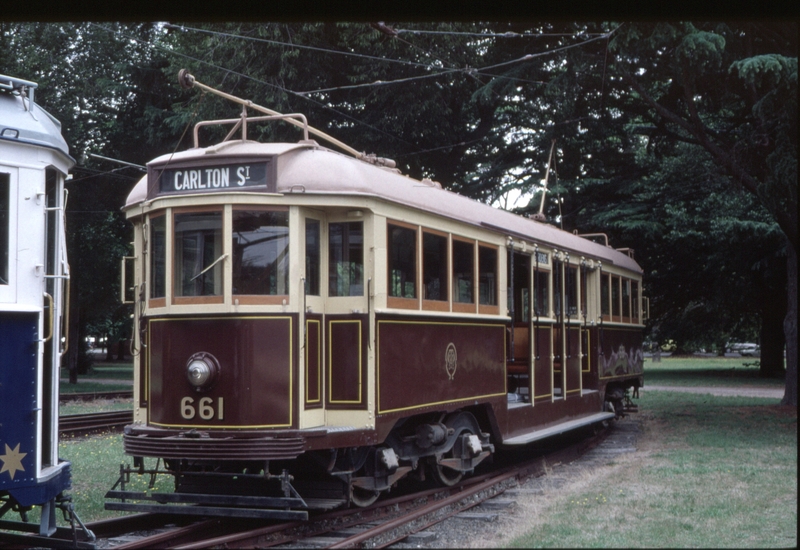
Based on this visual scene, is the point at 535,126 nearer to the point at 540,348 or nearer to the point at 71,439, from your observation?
the point at 540,348

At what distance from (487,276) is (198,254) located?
3.72m

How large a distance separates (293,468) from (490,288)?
3.41 meters

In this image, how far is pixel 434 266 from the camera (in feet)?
30.3

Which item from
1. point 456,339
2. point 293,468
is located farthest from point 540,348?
point 293,468

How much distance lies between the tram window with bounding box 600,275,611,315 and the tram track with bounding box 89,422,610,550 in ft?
20.3

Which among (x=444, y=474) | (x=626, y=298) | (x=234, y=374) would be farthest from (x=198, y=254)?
(x=626, y=298)

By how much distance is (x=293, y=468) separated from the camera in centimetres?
827

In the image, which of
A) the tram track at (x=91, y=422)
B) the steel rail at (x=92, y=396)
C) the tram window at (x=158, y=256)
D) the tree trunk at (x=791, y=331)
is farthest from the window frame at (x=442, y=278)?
the steel rail at (x=92, y=396)

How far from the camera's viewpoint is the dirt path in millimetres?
24639

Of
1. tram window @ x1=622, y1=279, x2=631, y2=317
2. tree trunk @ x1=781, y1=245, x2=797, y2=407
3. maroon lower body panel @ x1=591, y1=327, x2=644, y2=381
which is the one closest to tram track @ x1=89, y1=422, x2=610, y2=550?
maroon lower body panel @ x1=591, y1=327, x2=644, y2=381

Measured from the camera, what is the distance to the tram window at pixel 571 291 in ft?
43.6

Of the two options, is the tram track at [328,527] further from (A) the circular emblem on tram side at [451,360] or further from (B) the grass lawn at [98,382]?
(B) the grass lawn at [98,382]

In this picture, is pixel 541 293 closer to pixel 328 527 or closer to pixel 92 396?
pixel 328 527

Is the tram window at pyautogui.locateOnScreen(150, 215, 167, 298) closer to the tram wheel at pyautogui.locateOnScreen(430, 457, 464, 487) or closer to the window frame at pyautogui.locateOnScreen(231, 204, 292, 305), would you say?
the window frame at pyautogui.locateOnScreen(231, 204, 292, 305)
